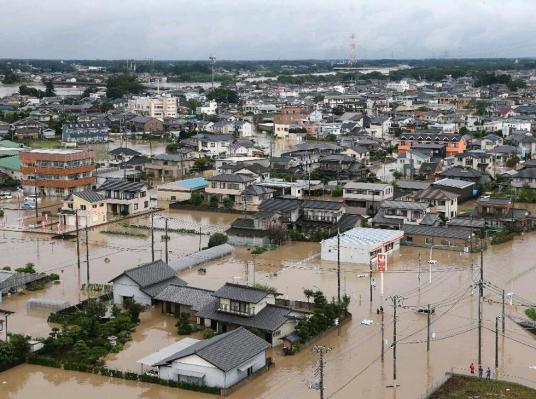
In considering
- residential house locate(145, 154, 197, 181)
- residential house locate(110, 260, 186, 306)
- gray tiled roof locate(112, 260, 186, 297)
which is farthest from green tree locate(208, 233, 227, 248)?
residential house locate(145, 154, 197, 181)

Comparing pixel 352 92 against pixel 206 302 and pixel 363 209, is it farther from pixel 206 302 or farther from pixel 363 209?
pixel 206 302

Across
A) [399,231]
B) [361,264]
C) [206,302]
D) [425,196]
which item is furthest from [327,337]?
[425,196]

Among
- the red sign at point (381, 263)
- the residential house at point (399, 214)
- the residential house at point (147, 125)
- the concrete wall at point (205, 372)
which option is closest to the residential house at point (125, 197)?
the residential house at point (399, 214)

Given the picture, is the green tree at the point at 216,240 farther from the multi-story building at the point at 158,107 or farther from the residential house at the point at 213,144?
the multi-story building at the point at 158,107

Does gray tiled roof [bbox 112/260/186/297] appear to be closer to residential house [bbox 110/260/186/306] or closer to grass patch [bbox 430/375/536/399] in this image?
residential house [bbox 110/260/186/306]

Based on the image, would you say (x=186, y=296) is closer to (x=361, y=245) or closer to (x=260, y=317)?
(x=260, y=317)

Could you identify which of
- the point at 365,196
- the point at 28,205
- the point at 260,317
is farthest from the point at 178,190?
the point at 260,317
